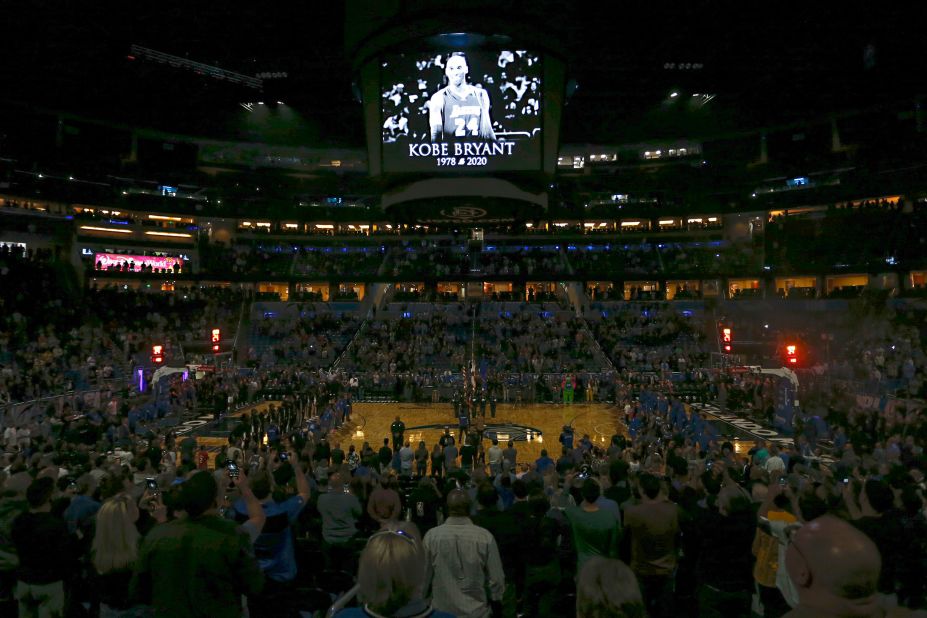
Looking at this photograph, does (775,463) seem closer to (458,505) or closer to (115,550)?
(458,505)

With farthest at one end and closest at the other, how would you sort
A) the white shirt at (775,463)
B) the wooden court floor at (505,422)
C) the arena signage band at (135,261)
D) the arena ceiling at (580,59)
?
the arena signage band at (135,261), the arena ceiling at (580,59), the wooden court floor at (505,422), the white shirt at (775,463)

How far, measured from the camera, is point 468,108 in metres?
16.0

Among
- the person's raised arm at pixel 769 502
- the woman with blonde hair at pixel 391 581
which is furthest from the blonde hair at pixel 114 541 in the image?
the person's raised arm at pixel 769 502

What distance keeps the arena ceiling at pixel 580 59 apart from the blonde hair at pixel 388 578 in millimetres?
15197

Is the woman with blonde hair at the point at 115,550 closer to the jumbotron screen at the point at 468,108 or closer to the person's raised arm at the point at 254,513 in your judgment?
the person's raised arm at the point at 254,513

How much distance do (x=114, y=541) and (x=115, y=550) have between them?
6 centimetres

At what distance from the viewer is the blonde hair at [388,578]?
93.7 inches

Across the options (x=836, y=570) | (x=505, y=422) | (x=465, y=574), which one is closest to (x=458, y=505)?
(x=465, y=574)

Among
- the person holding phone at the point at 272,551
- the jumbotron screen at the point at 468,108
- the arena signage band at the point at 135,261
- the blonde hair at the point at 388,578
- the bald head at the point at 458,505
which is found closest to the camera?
the blonde hair at the point at 388,578

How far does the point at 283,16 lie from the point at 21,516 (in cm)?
2137

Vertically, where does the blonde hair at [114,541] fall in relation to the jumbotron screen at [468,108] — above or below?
below

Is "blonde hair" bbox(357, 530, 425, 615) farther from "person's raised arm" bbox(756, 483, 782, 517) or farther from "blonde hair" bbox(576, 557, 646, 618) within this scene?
"person's raised arm" bbox(756, 483, 782, 517)

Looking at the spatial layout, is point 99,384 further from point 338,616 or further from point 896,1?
point 896,1

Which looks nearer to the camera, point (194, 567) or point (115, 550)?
point (194, 567)
